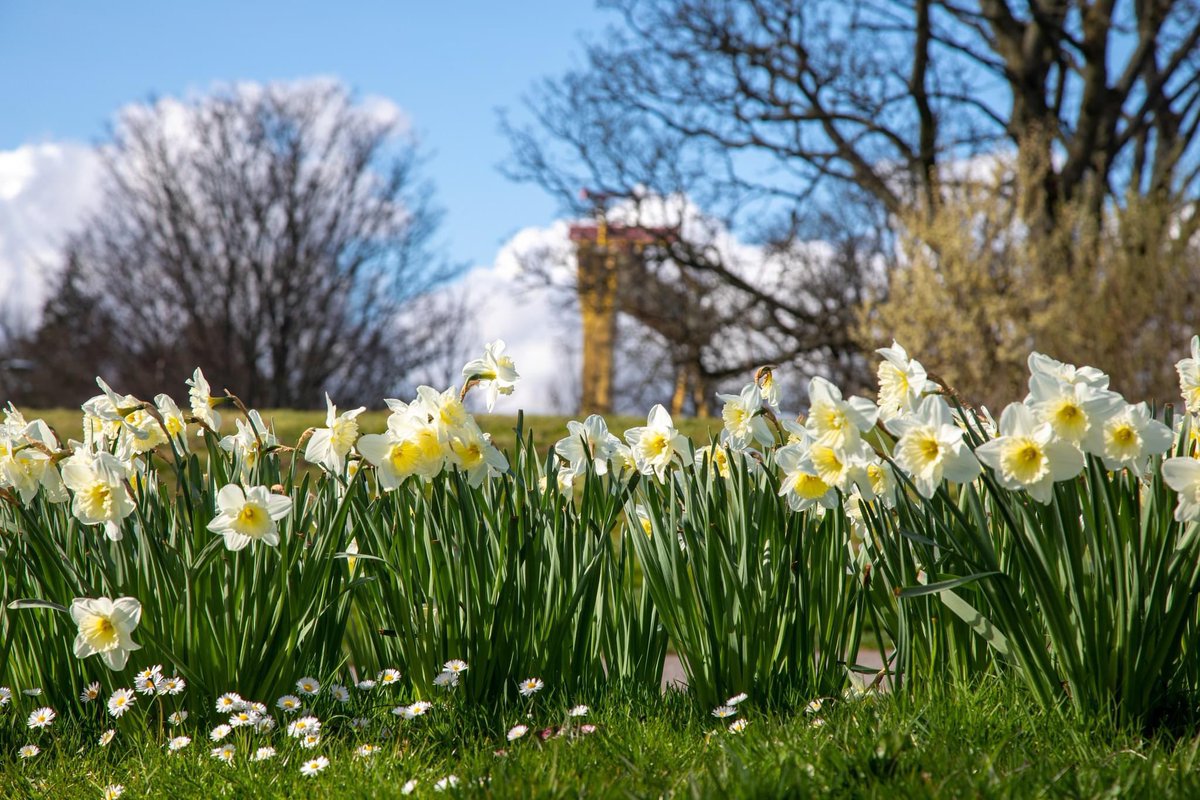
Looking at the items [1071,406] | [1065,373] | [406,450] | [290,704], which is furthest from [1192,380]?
[290,704]

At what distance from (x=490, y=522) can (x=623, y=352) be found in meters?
15.2

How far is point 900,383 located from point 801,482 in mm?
320

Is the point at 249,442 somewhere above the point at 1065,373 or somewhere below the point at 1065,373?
below

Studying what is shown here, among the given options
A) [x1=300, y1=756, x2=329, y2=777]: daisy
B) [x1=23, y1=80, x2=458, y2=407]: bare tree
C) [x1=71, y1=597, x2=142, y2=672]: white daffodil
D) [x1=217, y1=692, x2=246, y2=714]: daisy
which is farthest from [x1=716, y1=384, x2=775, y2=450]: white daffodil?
[x1=23, y1=80, x2=458, y2=407]: bare tree

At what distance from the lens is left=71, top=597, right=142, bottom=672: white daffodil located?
235 cm

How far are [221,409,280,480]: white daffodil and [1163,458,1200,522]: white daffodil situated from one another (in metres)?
2.22

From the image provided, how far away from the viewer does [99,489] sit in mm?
2416

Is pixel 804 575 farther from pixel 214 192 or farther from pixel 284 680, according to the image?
pixel 214 192

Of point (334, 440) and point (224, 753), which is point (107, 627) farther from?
point (334, 440)

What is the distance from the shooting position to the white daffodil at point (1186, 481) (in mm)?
1938

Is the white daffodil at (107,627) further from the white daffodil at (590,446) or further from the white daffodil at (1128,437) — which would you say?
the white daffodil at (1128,437)

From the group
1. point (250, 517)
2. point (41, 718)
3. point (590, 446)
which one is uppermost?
point (590, 446)

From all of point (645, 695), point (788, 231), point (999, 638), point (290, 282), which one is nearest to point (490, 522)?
point (645, 695)

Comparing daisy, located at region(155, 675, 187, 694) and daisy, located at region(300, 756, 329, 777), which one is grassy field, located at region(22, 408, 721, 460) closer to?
daisy, located at region(155, 675, 187, 694)
